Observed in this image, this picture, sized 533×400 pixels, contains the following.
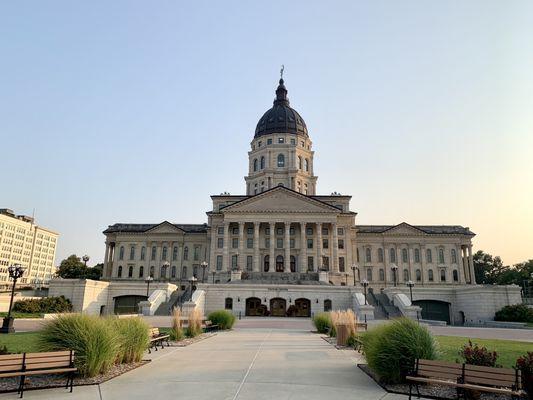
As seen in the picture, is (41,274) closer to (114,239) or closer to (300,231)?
(114,239)

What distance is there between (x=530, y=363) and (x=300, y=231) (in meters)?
63.0

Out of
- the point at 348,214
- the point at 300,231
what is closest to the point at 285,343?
the point at 300,231

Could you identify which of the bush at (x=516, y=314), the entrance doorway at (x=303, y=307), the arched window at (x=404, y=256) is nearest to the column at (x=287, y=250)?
the entrance doorway at (x=303, y=307)

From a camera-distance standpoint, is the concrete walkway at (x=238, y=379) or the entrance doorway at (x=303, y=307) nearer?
the concrete walkway at (x=238, y=379)

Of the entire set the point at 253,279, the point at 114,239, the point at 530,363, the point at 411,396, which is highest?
the point at 114,239

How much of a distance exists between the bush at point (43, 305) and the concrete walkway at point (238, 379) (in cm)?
3087

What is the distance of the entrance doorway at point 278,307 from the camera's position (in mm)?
53531

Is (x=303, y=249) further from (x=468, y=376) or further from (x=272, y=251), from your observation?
(x=468, y=376)

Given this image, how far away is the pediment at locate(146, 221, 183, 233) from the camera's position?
79875 mm

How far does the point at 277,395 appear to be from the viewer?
9.59 meters

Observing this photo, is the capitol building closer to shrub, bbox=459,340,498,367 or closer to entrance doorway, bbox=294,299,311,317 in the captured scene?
entrance doorway, bbox=294,299,311,317

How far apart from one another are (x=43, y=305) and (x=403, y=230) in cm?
6052

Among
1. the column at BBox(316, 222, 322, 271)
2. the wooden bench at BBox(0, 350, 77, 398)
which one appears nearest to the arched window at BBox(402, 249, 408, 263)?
the column at BBox(316, 222, 322, 271)

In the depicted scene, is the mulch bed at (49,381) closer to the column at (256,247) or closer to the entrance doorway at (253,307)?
the entrance doorway at (253,307)
